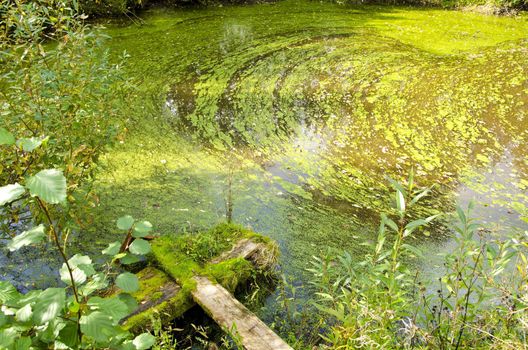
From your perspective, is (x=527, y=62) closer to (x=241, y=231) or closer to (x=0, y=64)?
(x=241, y=231)

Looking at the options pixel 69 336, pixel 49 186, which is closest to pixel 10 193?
pixel 49 186

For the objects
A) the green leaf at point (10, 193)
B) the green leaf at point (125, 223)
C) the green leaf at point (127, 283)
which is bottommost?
the green leaf at point (127, 283)

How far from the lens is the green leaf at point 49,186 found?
0.86m

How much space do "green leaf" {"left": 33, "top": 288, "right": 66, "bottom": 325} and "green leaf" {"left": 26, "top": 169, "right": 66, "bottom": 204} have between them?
8.5 inches

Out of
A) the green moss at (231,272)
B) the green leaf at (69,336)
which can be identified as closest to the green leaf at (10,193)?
the green leaf at (69,336)

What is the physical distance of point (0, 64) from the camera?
229 cm

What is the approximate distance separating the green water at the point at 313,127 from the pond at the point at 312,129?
0.05 ft

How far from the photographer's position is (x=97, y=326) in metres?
0.97

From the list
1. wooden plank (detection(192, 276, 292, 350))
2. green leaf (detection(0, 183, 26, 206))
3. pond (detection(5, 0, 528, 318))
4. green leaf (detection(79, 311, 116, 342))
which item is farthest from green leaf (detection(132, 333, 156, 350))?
pond (detection(5, 0, 528, 318))

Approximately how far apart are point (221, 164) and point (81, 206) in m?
1.35

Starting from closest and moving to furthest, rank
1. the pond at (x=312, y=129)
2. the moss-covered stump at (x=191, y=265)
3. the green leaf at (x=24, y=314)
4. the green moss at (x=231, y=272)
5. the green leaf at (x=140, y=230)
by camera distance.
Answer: the green leaf at (x=24, y=314)
the green leaf at (x=140, y=230)
the moss-covered stump at (x=191, y=265)
the green moss at (x=231, y=272)
the pond at (x=312, y=129)

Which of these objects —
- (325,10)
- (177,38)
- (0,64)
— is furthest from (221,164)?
(325,10)

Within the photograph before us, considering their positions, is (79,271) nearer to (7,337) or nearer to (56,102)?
(7,337)

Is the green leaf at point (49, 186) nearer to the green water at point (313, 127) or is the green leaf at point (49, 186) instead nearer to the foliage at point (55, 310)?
the foliage at point (55, 310)
